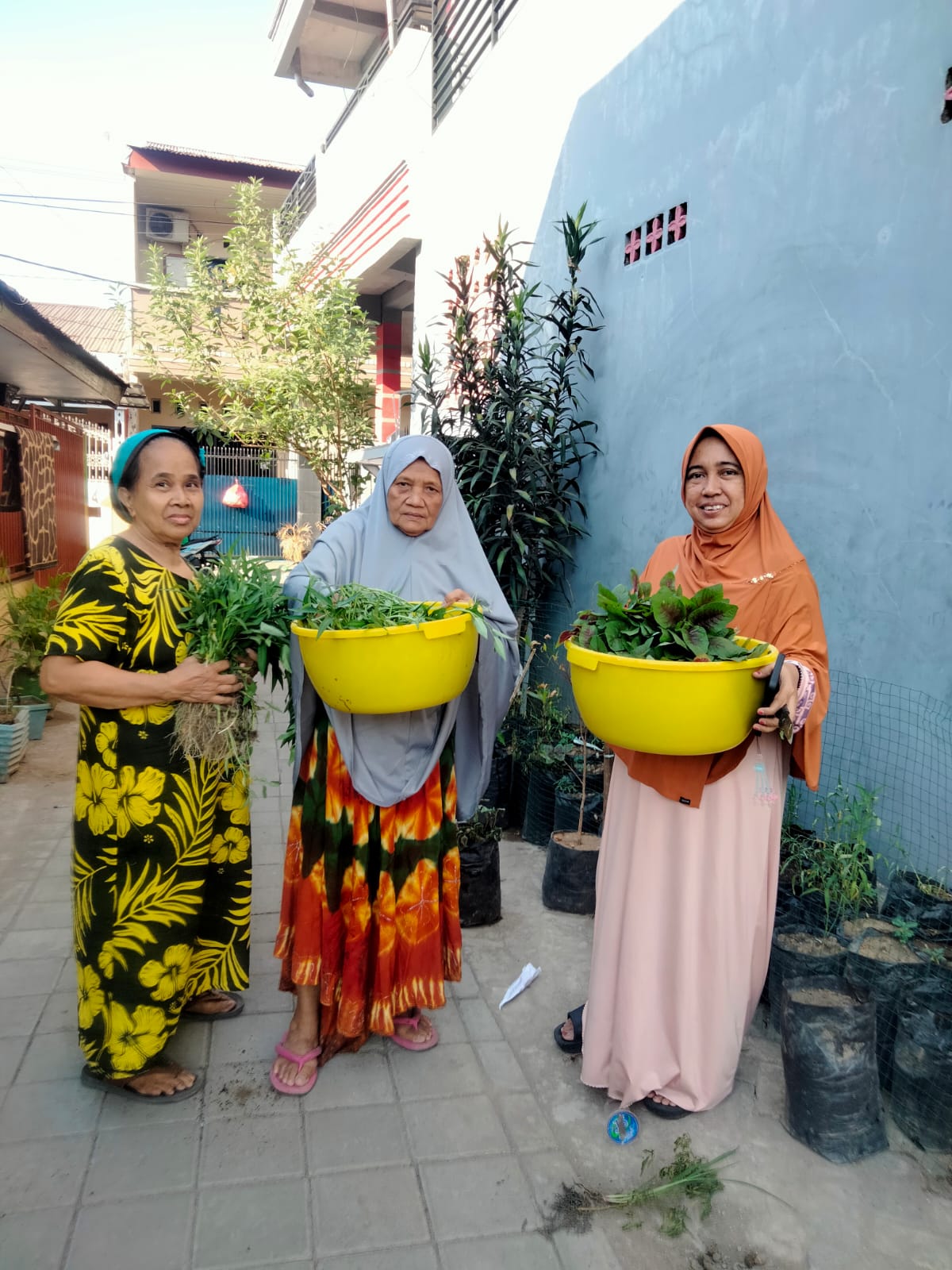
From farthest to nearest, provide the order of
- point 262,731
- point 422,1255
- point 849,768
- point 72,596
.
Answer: point 262,731
point 849,768
point 72,596
point 422,1255

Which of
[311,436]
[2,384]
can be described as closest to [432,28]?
[311,436]

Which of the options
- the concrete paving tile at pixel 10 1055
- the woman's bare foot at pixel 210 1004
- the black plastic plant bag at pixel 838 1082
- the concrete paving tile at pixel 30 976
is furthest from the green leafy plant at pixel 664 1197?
the concrete paving tile at pixel 30 976

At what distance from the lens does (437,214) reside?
26.7 ft

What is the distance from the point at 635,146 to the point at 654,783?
4.02 meters

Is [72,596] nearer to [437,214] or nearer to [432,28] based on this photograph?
[437,214]

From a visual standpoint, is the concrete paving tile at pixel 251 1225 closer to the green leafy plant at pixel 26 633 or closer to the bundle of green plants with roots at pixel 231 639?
the bundle of green plants with roots at pixel 231 639

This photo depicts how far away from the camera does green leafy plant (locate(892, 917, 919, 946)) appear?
2.68m

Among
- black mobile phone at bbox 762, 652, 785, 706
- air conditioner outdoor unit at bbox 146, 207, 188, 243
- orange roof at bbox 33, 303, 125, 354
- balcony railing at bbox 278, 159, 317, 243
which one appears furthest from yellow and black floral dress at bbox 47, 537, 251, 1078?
orange roof at bbox 33, 303, 125, 354

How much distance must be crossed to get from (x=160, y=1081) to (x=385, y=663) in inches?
55.5

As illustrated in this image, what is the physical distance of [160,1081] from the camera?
237 cm

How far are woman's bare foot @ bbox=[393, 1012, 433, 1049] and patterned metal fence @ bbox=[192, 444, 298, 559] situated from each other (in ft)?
50.0

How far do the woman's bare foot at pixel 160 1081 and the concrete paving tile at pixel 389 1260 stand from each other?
68 cm

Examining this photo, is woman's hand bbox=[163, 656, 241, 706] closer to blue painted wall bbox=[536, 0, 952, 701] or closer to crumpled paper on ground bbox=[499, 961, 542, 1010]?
crumpled paper on ground bbox=[499, 961, 542, 1010]

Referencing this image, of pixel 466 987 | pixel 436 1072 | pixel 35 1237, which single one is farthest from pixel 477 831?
pixel 35 1237
